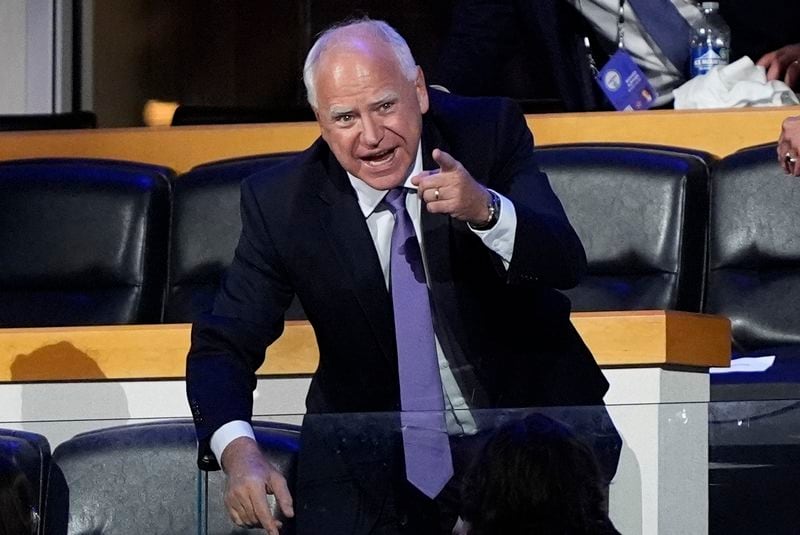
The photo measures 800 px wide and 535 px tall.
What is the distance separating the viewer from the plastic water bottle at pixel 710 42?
331 cm

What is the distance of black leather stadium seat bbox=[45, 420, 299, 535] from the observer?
1663 millimetres

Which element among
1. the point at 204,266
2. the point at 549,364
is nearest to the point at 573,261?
the point at 549,364

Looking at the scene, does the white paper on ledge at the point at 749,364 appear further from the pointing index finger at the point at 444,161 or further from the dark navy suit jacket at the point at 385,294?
the pointing index finger at the point at 444,161

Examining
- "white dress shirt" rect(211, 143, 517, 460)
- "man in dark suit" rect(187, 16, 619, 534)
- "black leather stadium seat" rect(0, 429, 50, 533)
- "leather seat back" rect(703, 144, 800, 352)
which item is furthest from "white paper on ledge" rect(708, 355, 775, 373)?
"black leather stadium seat" rect(0, 429, 50, 533)

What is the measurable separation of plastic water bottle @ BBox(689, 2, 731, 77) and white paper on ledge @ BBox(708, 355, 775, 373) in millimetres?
960

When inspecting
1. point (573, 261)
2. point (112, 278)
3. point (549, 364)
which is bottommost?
point (112, 278)

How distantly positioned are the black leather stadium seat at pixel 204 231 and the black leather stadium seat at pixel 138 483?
135 cm

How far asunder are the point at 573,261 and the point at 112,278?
137 cm

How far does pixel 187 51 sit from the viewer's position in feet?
19.0

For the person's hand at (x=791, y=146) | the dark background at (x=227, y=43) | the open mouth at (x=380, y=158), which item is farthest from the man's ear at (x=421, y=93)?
the dark background at (x=227, y=43)

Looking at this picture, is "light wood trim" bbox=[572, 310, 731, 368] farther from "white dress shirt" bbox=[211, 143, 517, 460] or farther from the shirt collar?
the shirt collar

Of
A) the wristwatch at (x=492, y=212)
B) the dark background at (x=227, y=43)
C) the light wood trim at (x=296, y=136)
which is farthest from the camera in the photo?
the dark background at (x=227, y=43)

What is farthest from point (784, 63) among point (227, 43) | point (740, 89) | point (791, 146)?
point (227, 43)

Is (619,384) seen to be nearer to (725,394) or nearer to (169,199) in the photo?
(725,394)
